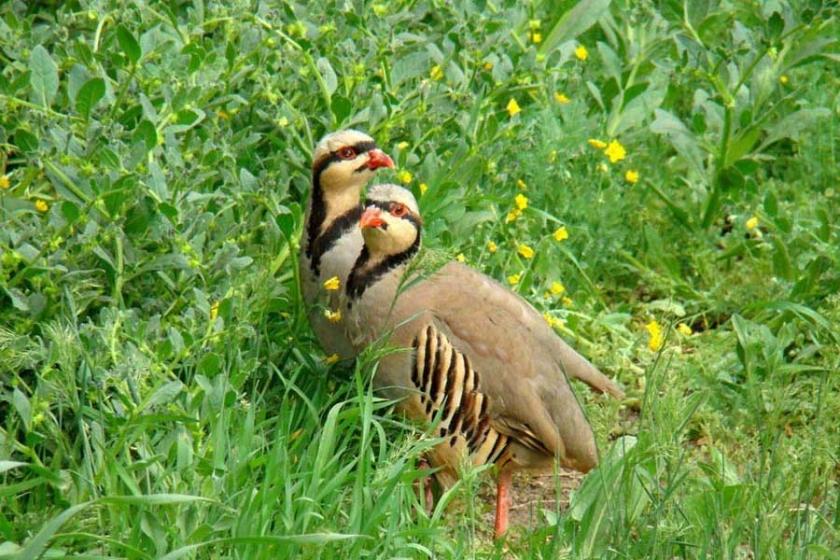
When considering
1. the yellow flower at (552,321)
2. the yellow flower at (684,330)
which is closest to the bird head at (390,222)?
the yellow flower at (552,321)

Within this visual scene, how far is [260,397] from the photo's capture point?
175 inches

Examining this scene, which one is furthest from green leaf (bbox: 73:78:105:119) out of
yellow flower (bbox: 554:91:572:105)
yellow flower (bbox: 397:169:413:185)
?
yellow flower (bbox: 554:91:572:105)

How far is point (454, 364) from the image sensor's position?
15.3 feet

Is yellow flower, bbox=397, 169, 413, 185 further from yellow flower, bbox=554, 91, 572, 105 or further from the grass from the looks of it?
yellow flower, bbox=554, 91, 572, 105

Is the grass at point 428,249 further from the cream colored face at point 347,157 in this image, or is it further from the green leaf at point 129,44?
the cream colored face at point 347,157

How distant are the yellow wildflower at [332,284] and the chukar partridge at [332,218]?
3 cm

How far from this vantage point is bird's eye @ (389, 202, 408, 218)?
182 inches

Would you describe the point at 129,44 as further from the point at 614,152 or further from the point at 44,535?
the point at 614,152

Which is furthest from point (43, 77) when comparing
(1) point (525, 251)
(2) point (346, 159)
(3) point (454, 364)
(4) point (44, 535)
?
(1) point (525, 251)

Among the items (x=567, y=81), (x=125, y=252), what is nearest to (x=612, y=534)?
(x=125, y=252)

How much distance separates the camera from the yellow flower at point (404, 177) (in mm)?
5184

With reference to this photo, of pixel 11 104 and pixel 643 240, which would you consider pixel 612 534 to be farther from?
pixel 643 240

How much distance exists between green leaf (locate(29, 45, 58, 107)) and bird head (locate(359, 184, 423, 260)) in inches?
36.2

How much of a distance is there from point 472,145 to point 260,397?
133cm
